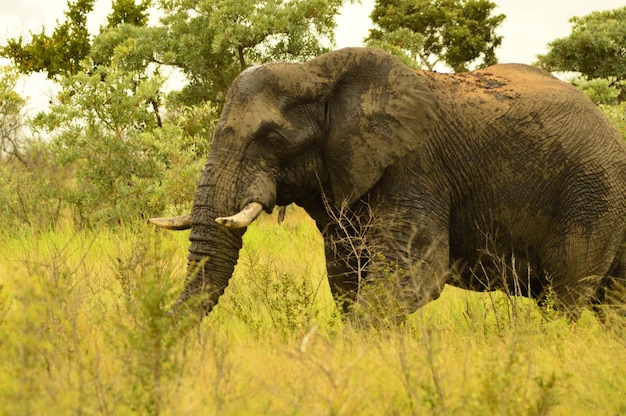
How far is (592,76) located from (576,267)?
1941 centimetres

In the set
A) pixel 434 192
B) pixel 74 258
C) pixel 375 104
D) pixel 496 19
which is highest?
pixel 496 19

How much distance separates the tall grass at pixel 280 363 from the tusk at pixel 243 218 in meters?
0.49

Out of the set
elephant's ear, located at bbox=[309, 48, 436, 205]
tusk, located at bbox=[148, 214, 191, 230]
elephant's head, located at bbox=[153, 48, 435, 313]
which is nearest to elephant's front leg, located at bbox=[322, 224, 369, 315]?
elephant's head, located at bbox=[153, 48, 435, 313]

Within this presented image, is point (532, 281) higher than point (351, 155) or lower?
lower

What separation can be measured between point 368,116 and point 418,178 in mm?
545

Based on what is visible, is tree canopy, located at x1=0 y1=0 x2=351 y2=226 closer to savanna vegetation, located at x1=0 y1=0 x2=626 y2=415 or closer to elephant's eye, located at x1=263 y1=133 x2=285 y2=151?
savanna vegetation, located at x1=0 y1=0 x2=626 y2=415

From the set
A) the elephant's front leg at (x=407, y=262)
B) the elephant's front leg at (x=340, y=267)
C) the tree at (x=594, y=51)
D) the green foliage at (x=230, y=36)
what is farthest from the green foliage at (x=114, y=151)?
the tree at (x=594, y=51)

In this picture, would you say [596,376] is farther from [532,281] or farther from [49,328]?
[49,328]

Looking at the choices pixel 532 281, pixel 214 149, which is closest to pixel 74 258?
pixel 214 149

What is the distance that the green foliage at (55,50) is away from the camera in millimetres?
19141

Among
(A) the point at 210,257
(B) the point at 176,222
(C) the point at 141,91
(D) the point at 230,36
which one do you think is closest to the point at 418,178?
(A) the point at 210,257

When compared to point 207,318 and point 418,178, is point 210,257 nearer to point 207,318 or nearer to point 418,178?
point 207,318

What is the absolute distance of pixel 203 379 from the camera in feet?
14.5

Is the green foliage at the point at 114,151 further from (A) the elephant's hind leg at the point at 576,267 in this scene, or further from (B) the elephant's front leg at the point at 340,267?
(A) the elephant's hind leg at the point at 576,267
